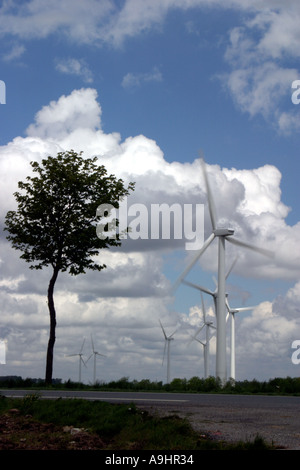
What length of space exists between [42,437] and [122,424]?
57.6 inches

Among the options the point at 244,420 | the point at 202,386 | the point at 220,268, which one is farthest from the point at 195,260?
the point at 244,420

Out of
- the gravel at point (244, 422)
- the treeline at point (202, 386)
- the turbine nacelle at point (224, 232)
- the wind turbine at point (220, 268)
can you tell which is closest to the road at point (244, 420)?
the gravel at point (244, 422)

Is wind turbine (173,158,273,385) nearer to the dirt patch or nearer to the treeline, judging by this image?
the treeline

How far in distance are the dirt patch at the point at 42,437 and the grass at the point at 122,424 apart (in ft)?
0.85

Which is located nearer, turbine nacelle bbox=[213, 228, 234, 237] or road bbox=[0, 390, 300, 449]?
road bbox=[0, 390, 300, 449]

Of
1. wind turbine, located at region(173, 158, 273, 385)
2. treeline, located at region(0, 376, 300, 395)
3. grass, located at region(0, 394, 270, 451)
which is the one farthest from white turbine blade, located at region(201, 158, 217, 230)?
grass, located at region(0, 394, 270, 451)

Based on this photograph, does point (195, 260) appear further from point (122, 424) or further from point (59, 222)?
point (122, 424)

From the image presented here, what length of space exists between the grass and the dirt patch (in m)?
0.26

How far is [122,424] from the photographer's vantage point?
1152 cm

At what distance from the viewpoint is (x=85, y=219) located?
36.7 metres

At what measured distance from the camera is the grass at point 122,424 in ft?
31.5

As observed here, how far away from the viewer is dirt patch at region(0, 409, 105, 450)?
10091mm
